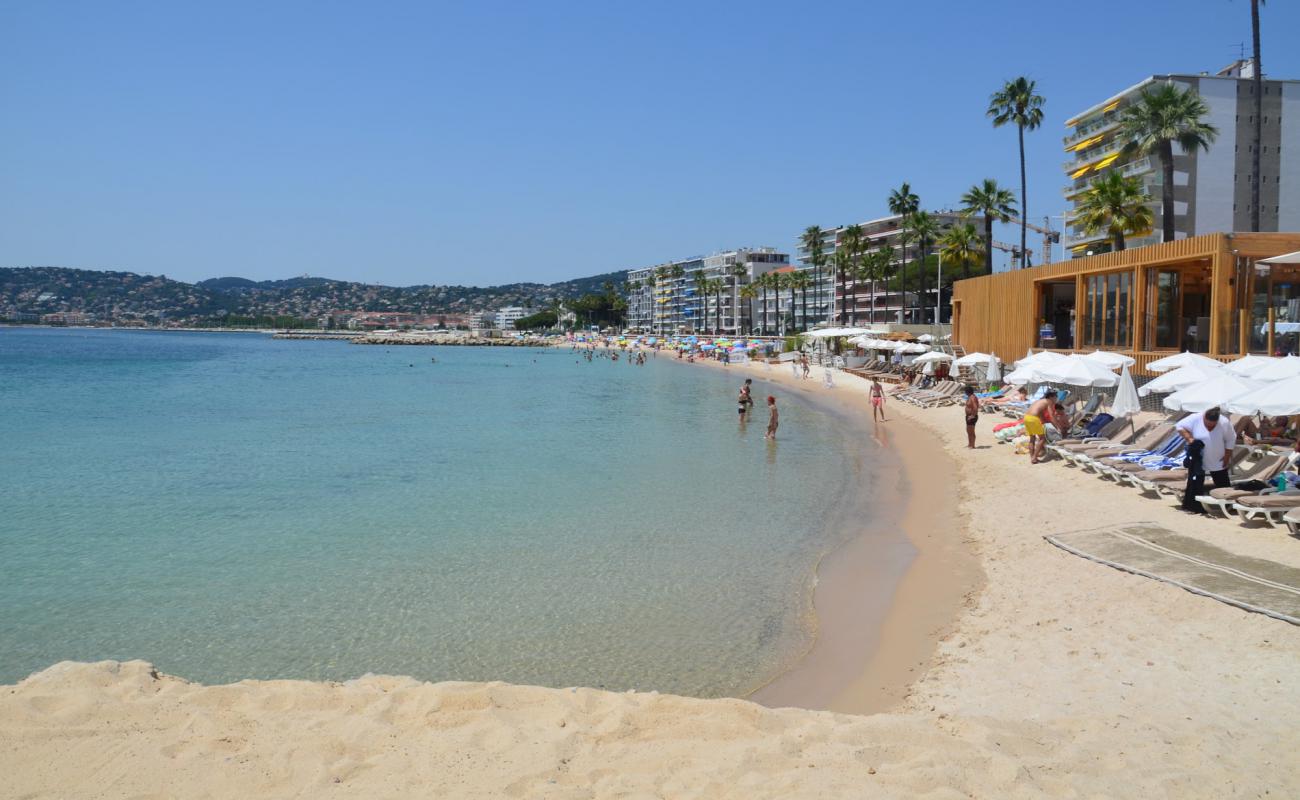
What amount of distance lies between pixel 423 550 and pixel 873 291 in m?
86.2

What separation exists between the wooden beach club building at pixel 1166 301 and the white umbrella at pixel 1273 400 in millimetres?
9172

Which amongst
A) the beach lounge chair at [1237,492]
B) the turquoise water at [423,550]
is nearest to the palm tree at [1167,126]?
the turquoise water at [423,550]

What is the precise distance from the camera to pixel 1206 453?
35.5 feet

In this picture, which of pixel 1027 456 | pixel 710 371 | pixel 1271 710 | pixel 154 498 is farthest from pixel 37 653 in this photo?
pixel 710 371

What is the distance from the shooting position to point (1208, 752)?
16.1 ft

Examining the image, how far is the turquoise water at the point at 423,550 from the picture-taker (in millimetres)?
8211

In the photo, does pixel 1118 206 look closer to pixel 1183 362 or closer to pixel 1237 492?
pixel 1183 362

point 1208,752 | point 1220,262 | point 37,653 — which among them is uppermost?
point 1220,262

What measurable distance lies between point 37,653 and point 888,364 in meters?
41.1

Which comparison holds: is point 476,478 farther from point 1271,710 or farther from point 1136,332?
point 1136,332

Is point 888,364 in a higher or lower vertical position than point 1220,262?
lower

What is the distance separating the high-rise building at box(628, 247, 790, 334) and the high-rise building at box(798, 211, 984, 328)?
1519 centimetres

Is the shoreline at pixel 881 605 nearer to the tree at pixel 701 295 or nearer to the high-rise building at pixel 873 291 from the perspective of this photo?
the high-rise building at pixel 873 291

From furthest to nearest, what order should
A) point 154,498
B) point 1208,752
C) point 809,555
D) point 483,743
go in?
point 154,498
point 809,555
point 483,743
point 1208,752
